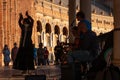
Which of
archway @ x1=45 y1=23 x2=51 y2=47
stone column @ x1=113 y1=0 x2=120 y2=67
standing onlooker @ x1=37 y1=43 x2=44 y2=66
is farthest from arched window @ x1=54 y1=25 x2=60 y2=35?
stone column @ x1=113 y1=0 x2=120 y2=67

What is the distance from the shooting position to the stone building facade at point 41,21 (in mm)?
44250

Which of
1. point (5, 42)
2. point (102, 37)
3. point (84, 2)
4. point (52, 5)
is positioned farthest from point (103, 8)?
point (102, 37)

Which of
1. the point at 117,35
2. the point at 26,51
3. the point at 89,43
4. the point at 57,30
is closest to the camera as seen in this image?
the point at 117,35

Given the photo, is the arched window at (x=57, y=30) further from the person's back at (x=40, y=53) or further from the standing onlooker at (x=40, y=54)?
the person's back at (x=40, y=53)

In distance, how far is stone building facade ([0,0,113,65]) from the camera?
4425 centimetres

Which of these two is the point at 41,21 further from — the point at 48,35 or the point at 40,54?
the point at 40,54

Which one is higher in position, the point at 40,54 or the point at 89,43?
the point at 89,43

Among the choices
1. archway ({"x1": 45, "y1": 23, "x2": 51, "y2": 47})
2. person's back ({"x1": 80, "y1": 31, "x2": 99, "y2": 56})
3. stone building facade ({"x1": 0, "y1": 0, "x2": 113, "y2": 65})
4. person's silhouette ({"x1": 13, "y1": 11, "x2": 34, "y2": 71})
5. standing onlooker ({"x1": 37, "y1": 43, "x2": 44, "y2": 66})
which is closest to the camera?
person's back ({"x1": 80, "y1": 31, "x2": 99, "y2": 56})

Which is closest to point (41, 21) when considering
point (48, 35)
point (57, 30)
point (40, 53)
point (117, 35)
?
point (48, 35)

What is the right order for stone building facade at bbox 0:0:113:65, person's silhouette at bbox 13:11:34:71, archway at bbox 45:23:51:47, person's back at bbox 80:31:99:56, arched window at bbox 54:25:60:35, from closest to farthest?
person's back at bbox 80:31:99:56 < person's silhouette at bbox 13:11:34:71 < stone building facade at bbox 0:0:113:65 < archway at bbox 45:23:51:47 < arched window at bbox 54:25:60:35

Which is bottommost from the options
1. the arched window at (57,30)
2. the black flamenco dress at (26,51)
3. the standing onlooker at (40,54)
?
the standing onlooker at (40,54)

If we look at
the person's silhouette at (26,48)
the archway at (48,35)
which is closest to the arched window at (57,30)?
the archway at (48,35)

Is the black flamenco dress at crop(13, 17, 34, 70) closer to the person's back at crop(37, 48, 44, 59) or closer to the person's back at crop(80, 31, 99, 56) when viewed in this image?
the person's back at crop(80, 31, 99, 56)

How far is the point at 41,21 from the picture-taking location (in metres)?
75.1
